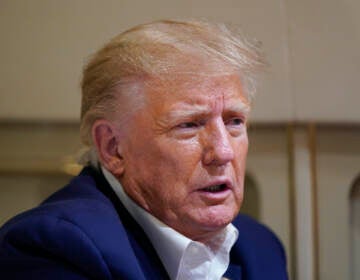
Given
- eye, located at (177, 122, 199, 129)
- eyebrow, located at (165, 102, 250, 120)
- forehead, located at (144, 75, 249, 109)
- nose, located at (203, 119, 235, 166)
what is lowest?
nose, located at (203, 119, 235, 166)

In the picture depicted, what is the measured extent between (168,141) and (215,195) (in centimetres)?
14

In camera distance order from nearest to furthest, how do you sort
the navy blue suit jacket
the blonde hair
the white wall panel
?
1. the navy blue suit jacket
2. the blonde hair
3. the white wall panel

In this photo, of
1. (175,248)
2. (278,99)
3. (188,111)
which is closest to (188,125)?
(188,111)

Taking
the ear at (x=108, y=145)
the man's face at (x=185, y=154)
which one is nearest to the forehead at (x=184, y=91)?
the man's face at (x=185, y=154)

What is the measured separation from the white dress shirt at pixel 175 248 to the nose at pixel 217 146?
0.16 m

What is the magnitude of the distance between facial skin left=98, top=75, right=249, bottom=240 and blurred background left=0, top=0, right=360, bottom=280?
525mm

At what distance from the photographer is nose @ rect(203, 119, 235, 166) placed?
1.12m

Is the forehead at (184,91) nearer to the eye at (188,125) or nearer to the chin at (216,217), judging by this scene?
the eye at (188,125)

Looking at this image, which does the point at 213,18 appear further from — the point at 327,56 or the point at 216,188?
the point at 216,188

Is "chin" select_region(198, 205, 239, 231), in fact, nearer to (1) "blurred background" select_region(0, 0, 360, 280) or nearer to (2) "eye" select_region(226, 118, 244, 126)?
(2) "eye" select_region(226, 118, 244, 126)

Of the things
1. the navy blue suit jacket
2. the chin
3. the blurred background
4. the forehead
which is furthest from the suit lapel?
the blurred background

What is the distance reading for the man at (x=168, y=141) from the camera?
111 centimetres

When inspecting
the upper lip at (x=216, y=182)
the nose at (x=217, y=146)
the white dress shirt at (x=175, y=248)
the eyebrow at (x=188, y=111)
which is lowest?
the white dress shirt at (x=175, y=248)

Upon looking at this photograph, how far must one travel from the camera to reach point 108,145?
1180 millimetres
